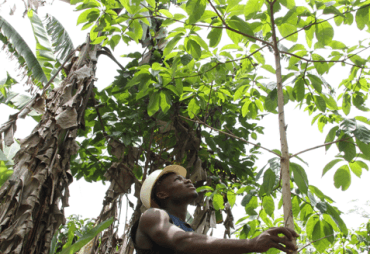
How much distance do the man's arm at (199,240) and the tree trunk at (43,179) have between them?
141cm

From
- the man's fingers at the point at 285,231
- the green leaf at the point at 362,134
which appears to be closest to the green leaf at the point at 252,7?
the green leaf at the point at 362,134

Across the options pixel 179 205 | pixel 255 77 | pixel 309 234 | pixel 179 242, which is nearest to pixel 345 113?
pixel 255 77

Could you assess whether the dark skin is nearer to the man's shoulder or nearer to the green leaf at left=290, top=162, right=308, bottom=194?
the man's shoulder

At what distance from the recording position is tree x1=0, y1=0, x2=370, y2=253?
1.45m

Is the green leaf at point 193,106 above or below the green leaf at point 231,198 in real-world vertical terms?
above

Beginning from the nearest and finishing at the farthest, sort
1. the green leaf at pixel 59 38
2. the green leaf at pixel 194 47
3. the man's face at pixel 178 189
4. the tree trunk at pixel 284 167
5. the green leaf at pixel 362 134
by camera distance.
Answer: the tree trunk at pixel 284 167
the green leaf at pixel 362 134
the green leaf at pixel 194 47
the man's face at pixel 178 189
the green leaf at pixel 59 38

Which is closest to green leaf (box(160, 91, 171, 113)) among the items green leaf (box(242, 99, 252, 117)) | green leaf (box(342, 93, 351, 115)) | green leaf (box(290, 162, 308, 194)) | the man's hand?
green leaf (box(242, 99, 252, 117))

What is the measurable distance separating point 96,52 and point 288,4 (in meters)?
2.64

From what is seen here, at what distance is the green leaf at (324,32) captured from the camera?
1.47 metres

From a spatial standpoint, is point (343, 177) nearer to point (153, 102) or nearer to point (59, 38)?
point (153, 102)

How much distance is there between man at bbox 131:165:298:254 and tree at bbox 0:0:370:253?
0.65 feet

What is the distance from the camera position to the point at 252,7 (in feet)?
4.58

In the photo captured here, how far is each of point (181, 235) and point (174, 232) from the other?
59 mm

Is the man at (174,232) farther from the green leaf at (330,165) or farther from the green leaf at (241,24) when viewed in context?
the green leaf at (241,24)
